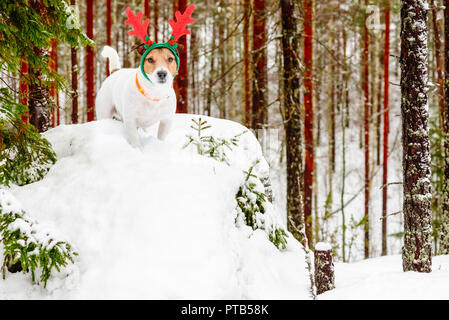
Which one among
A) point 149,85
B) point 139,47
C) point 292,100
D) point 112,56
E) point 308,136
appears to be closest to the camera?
point 149,85

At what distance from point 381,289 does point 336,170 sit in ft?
51.7

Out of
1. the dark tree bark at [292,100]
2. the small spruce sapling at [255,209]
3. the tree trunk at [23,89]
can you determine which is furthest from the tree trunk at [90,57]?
the small spruce sapling at [255,209]

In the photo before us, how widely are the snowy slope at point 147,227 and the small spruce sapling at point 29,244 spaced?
0.38 feet

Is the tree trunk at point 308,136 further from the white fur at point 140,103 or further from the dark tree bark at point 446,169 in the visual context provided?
the white fur at point 140,103

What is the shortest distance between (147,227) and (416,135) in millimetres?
2752

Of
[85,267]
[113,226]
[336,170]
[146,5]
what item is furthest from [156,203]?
[336,170]

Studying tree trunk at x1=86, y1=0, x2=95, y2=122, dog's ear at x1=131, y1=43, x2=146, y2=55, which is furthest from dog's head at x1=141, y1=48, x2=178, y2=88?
tree trunk at x1=86, y1=0, x2=95, y2=122

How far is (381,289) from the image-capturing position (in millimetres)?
3299

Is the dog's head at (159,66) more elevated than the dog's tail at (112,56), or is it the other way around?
the dog's tail at (112,56)

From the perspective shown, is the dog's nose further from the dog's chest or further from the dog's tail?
the dog's tail

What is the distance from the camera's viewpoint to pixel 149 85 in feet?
12.2

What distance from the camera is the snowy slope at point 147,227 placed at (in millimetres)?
2859

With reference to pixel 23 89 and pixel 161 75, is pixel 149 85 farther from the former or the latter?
pixel 23 89

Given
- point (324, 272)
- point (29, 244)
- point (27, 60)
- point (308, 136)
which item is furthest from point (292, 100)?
point (29, 244)
